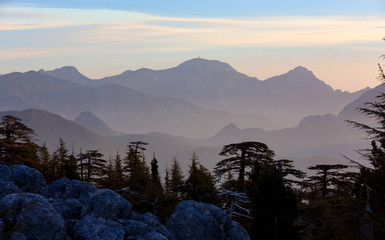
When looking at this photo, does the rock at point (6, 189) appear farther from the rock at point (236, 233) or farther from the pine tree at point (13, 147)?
the pine tree at point (13, 147)

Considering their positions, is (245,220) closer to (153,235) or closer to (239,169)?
(239,169)

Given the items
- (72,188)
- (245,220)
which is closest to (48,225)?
(72,188)

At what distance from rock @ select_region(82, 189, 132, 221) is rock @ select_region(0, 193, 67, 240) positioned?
2436 mm

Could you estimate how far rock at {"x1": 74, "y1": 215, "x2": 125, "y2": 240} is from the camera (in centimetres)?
1449

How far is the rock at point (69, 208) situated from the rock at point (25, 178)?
2.96 metres

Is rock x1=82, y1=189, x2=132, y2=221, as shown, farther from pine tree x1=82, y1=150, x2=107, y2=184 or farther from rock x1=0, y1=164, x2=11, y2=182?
pine tree x1=82, y1=150, x2=107, y2=184

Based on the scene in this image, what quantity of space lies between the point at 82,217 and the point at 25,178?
15.6ft

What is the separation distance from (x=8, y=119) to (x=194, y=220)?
41.0 metres

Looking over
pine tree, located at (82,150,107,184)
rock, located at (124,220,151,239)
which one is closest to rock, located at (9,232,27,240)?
rock, located at (124,220,151,239)

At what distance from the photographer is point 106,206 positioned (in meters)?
16.1

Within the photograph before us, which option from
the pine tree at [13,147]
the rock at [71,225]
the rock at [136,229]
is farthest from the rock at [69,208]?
the pine tree at [13,147]

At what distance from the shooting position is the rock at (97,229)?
1449 centimetres

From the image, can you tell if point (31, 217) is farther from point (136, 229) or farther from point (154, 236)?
point (154, 236)

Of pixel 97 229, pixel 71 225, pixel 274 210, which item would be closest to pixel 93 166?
pixel 274 210
